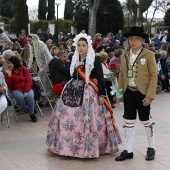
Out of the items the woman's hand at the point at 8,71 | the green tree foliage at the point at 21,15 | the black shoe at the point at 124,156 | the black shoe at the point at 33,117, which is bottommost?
the black shoe at the point at 33,117

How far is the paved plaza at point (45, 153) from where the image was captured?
6078 mm

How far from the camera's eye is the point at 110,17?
122 ft

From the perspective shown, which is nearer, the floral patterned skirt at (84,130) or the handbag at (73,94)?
the floral patterned skirt at (84,130)

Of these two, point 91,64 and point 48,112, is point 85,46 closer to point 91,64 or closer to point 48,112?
point 91,64

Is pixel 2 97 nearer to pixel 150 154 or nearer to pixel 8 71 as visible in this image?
pixel 8 71

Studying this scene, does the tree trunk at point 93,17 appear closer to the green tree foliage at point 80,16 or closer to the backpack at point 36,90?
the green tree foliage at point 80,16

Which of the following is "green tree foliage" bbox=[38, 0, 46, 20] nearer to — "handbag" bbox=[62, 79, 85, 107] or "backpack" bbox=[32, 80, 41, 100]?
"backpack" bbox=[32, 80, 41, 100]

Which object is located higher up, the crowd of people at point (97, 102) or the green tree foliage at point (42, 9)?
the green tree foliage at point (42, 9)

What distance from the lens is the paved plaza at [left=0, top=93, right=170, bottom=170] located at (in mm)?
6078

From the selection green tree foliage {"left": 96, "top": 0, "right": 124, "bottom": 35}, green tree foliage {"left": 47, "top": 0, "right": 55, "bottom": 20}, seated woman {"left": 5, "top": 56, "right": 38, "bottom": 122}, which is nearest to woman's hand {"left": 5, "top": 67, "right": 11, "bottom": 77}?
seated woman {"left": 5, "top": 56, "right": 38, "bottom": 122}

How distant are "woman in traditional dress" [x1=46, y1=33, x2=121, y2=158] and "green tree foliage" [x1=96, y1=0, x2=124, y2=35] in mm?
30710

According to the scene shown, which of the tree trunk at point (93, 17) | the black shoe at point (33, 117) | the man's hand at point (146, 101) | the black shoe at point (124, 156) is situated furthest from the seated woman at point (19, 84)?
the tree trunk at point (93, 17)

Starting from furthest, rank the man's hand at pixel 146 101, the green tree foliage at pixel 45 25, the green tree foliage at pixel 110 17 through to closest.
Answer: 1. the green tree foliage at pixel 45 25
2. the green tree foliage at pixel 110 17
3. the man's hand at pixel 146 101

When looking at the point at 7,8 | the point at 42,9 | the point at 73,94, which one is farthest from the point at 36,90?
the point at 42,9
